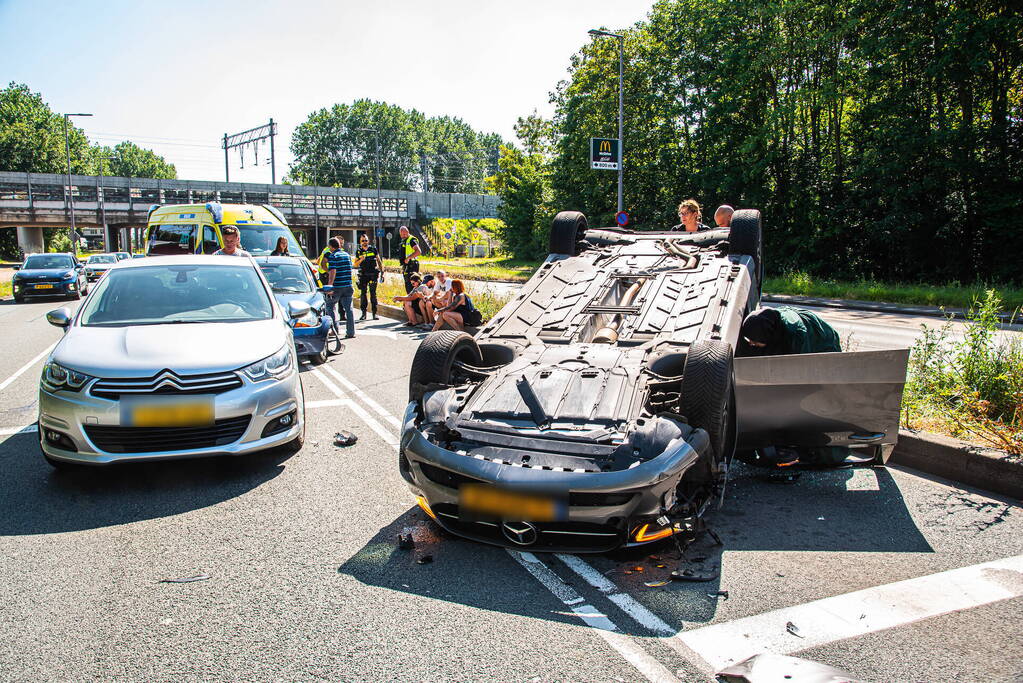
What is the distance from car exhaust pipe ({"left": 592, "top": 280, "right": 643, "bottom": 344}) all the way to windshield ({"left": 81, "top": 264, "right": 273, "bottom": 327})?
117 inches

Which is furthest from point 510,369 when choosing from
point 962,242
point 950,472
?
point 962,242

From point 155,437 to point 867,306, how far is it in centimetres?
1858

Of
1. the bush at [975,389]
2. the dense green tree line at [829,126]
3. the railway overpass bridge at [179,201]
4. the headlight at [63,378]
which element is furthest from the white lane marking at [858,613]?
the railway overpass bridge at [179,201]

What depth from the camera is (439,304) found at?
43.2 feet

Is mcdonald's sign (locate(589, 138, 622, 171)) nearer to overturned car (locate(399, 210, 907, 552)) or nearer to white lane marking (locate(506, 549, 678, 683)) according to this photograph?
overturned car (locate(399, 210, 907, 552))

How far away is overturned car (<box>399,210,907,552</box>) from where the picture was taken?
3.72 meters

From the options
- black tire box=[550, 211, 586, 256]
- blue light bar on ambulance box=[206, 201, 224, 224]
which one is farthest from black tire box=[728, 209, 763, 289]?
blue light bar on ambulance box=[206, 201, 224, 224]

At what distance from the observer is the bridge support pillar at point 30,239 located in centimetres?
Result: 5972

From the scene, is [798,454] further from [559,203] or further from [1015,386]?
[559,203]

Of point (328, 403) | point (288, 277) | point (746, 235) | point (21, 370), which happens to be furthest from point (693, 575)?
point (21, 370)

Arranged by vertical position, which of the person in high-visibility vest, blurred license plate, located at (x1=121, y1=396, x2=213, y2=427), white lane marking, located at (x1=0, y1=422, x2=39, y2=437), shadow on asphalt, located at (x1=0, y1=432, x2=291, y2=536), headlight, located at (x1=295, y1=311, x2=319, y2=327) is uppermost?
the person in high-visibility vest

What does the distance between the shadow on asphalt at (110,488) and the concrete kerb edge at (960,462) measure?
487 centimetres

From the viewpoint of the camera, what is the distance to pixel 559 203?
132 feet

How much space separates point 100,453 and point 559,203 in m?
36.7
